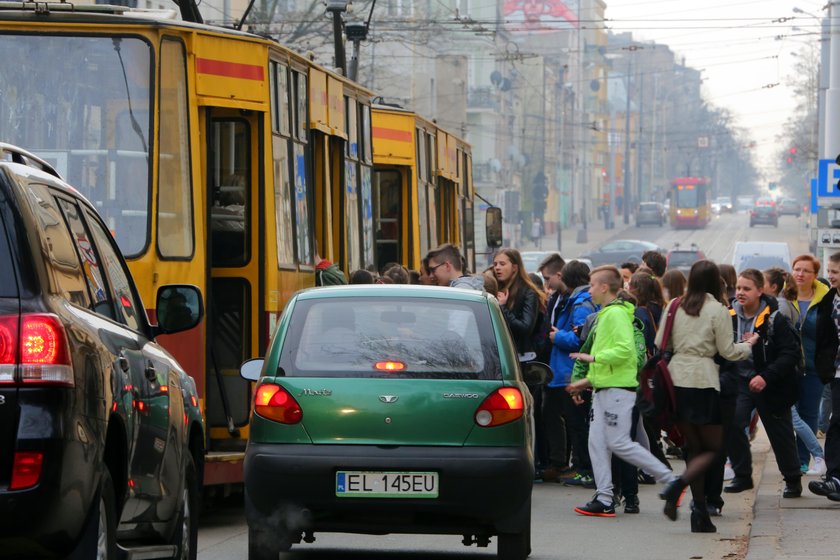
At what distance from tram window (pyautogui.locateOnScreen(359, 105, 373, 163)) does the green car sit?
7.53 m

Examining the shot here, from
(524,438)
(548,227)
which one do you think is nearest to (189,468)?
(524,438)

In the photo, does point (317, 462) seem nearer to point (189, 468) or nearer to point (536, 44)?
point (189, 468)

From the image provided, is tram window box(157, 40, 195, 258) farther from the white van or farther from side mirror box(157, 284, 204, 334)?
the white van

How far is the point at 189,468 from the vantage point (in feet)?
25.5

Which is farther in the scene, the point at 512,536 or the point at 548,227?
the point at 548,227

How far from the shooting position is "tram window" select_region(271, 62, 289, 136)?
1195 cm

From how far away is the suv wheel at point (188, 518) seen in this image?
24.7ft

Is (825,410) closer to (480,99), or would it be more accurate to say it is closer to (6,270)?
(6,270)

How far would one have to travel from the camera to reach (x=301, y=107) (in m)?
12.9

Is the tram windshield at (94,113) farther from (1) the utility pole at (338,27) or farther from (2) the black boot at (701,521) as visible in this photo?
(1) the utility pole at (338,27)

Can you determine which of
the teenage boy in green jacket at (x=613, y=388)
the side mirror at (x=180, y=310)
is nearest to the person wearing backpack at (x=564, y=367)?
the teenage boy in green jacket at (x=613, y=388)

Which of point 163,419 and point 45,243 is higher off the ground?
point 45,243

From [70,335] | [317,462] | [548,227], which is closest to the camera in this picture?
[70,335]

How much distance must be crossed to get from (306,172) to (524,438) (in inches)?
193
